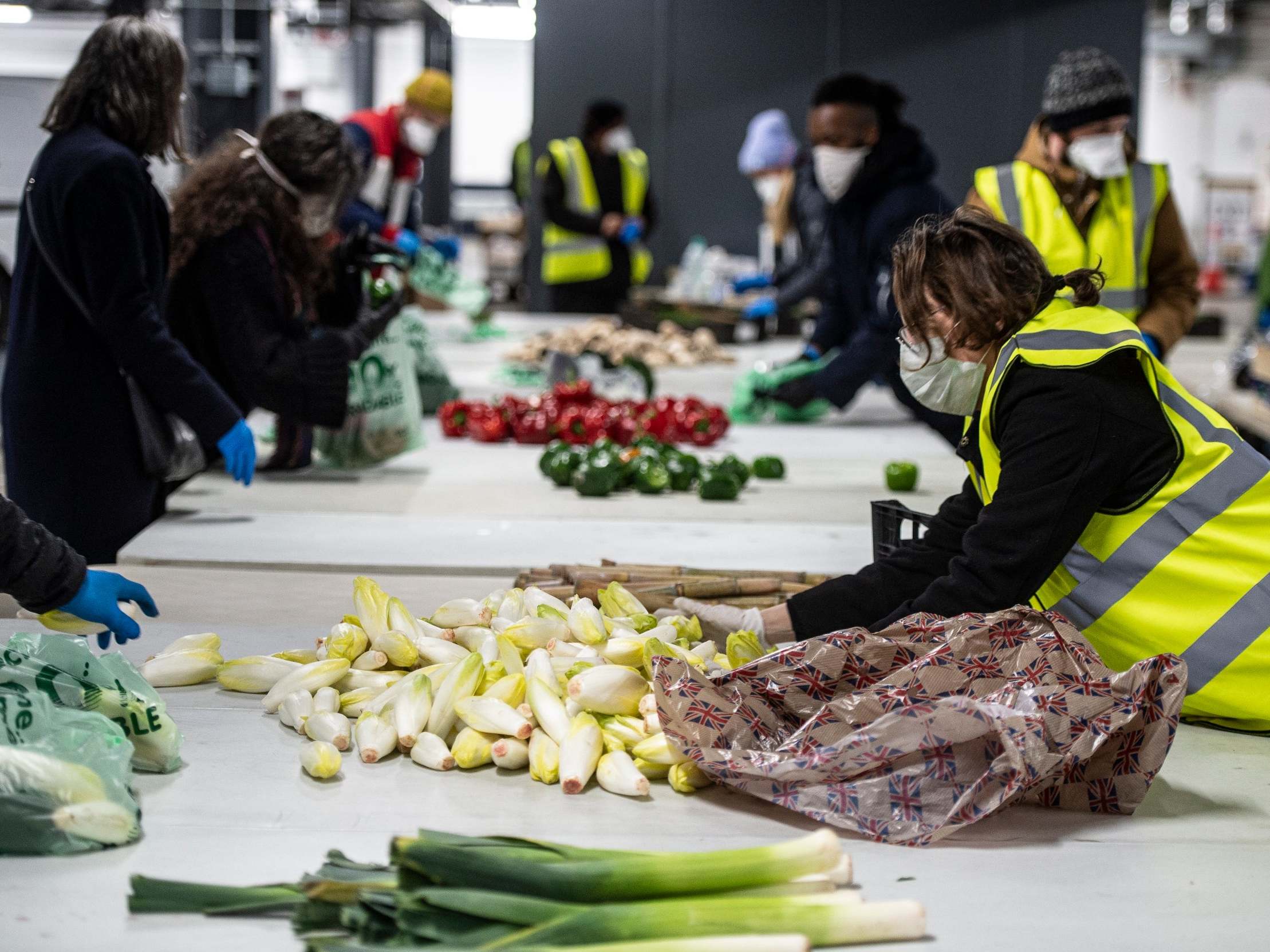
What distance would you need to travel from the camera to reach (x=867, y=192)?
5.05 meters

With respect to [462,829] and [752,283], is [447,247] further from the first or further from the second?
[462,829]

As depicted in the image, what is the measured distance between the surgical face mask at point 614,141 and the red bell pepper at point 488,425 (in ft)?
14.9

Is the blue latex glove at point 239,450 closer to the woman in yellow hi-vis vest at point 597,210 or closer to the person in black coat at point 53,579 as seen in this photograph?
the person in black coat at point 53,579

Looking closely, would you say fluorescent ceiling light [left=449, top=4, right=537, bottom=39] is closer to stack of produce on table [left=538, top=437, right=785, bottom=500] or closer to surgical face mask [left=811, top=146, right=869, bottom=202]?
surgical face mask [left=811, top=146, right=869, bottom=202]

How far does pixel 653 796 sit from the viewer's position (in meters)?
1.78

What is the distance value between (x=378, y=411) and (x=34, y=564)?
2.29 meters

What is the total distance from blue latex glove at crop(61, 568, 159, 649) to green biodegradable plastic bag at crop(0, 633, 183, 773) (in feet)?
0.27

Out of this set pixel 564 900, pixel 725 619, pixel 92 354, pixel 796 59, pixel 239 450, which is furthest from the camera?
pixel 796 59

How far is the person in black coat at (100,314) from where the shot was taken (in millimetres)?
2979

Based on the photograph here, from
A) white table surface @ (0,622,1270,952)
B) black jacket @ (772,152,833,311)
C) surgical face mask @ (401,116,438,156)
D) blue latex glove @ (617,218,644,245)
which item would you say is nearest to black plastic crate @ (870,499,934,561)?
white table surface @ (0,622,1270,952)

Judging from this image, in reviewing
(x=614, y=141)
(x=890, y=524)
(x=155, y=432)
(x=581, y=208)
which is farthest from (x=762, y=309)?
(x=890, y=524)

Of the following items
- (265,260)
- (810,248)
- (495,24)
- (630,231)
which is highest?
(495,24)

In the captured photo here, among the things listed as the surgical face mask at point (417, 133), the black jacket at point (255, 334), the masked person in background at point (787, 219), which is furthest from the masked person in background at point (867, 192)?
the surgical face mask at point (417, 133)

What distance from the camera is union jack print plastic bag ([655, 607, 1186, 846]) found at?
5.36 feet
